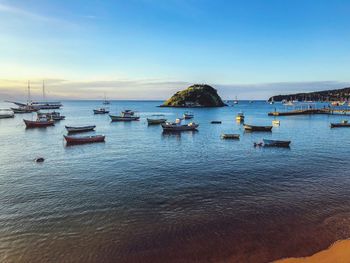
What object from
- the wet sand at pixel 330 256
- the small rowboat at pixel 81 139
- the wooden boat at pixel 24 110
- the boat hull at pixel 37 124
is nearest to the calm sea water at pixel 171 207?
the wet sand at pixel 330 256

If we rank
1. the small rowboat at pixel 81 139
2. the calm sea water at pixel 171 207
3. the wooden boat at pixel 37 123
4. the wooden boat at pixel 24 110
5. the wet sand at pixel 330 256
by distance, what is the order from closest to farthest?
the wet sand at pixel 330 256
the calm sea water at pixel 171 207
the small rowboat at pixel 81 139
the wooden boat at pixel 37 123
the wooden boat at pixel 24 110

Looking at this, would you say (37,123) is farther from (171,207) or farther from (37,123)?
(171,207)

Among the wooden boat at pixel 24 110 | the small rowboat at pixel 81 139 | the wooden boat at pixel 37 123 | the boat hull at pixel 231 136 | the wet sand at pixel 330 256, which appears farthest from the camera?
the wooden boat at pixel 24 110

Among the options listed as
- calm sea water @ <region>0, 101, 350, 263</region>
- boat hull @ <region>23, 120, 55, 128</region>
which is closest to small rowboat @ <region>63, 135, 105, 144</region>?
calm sea water @ <region>0, 101, 350, 263</region>

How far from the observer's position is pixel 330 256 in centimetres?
1734

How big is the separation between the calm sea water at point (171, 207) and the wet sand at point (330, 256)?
844mm

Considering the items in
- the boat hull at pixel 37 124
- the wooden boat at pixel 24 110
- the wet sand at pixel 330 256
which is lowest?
the wet sand at pixel 330 256

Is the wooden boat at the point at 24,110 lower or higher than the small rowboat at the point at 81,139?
higher

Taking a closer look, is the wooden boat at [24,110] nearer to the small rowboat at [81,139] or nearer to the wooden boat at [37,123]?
the wooden boat at [37,123]

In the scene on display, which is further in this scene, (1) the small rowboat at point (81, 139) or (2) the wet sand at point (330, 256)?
(1) the small rowboat at point (81, 139)

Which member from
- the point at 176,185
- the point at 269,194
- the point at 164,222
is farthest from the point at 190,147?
the point at 164,222

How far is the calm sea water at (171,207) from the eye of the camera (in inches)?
736

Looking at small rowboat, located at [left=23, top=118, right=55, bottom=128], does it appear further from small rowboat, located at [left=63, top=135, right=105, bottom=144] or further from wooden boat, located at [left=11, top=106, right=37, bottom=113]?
wooden boat, located at [left=11, top=106, right=37, bottom=113]

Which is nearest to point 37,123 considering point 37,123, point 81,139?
point 37,123
